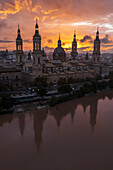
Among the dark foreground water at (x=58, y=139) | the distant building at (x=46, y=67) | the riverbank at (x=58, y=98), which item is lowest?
the dark foreground water at (x=58, y=139)

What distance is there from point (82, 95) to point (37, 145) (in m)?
9.03

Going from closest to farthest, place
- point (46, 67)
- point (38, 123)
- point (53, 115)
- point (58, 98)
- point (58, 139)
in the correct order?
point (58, 139) → point (38, 123) → point (53, 115) → point (58, 98) → point (46, 67)

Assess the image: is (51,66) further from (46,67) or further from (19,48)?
(19,48)

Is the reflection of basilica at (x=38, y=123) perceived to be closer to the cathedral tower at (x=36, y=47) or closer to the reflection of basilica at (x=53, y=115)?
the reflection of basilica at (x=53, y=115)

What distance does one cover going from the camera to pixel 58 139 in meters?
8.95

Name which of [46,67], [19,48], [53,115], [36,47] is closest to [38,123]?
[53,115]

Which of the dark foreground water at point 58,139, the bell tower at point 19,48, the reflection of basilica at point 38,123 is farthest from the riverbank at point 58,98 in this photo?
the bell tower at point 19,48

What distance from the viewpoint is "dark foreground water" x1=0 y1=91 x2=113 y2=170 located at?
7064 mm

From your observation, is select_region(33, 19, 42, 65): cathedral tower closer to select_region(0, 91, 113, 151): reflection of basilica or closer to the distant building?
the distant building

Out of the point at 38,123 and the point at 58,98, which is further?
the point at 58,98

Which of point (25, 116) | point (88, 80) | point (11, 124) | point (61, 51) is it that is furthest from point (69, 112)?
point (61, 51)

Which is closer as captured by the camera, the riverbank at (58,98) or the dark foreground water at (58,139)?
the dark foreground water at (58,139)

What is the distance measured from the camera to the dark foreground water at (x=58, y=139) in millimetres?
7064

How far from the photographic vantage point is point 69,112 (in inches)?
511
